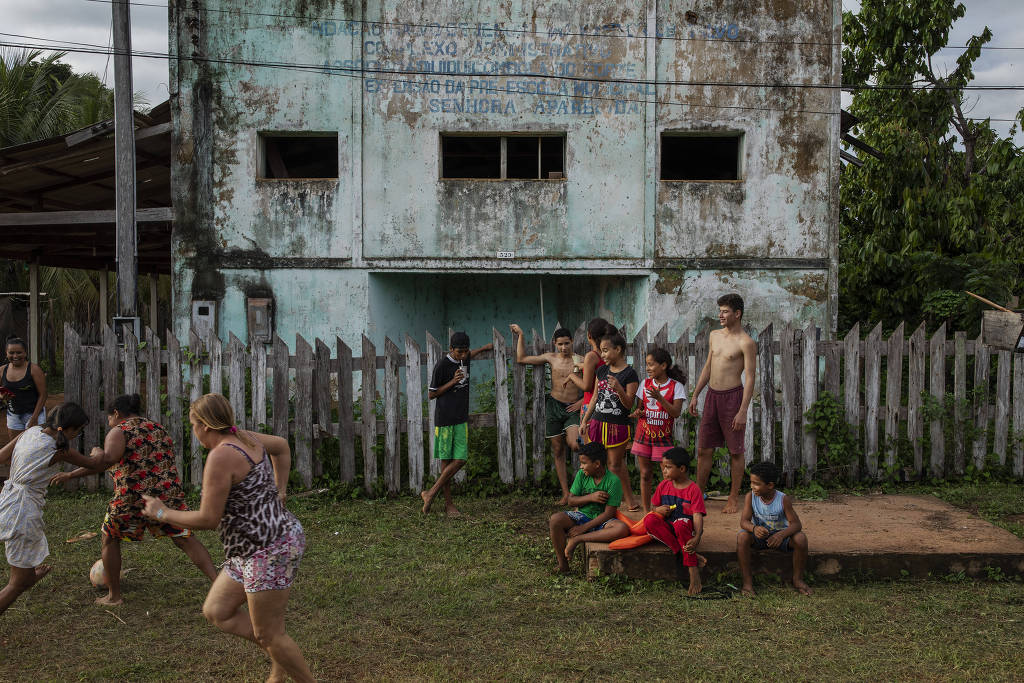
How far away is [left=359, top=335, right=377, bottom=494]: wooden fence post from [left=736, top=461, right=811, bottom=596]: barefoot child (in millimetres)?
3733

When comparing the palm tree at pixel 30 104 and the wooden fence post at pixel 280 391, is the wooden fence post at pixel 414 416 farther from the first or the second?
the palm tree at pixel 30 104

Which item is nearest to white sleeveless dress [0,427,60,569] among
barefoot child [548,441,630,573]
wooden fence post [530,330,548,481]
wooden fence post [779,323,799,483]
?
barefoot child [548,441,630,573]

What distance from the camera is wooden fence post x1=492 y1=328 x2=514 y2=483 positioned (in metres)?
7.71

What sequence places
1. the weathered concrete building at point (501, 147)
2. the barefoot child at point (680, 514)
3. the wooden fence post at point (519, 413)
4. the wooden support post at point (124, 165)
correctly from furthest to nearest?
1. the weathered concrete building at point (501, 147)
2. the wooden support post at point (124, 165)
3. the wooden fence post at point (519, 413)
4. the barefoot child at point (680, 514)

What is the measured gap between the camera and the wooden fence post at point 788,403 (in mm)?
7824

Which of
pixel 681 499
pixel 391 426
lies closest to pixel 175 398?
pixel 391 426

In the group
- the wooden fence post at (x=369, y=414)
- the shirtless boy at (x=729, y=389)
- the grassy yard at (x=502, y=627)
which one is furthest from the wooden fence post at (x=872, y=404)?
the wooden fence post at (x=369, y=414)

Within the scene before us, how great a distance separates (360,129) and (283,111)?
1.09 m

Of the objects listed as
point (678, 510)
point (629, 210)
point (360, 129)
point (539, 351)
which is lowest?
point (678, 510)

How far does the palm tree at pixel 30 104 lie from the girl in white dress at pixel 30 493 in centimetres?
1903

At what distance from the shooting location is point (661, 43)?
434 inches

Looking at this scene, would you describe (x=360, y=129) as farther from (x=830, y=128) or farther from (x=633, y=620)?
(x=633, y=620)

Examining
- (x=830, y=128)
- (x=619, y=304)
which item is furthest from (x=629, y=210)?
(x=830, y=128)

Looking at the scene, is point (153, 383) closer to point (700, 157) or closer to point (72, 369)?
point (72, 369)
